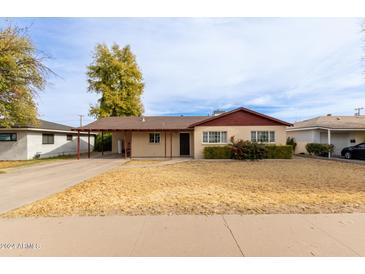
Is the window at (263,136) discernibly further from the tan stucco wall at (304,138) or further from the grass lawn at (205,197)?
the grass lawn at (205,197)

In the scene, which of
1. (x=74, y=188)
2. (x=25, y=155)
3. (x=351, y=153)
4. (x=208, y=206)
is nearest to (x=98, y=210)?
(x=208, y=206)

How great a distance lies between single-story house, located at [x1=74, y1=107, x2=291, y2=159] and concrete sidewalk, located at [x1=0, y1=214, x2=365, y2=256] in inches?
527

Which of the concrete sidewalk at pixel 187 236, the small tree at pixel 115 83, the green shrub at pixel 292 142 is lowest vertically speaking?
the concrete sidewalk at pixel 187 236

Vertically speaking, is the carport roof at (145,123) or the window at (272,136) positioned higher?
the carport roof at (145,123)

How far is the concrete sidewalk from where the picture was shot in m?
3.37

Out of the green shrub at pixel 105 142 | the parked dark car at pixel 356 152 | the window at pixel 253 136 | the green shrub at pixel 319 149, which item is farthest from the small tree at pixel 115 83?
the parked dark car at pixel 356 152

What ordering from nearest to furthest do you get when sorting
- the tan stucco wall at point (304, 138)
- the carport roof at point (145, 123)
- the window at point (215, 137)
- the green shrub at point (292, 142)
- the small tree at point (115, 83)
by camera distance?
1. the window at point (215, 137)
2. the carport roof at point (145, 123)
3. the tan stucco wall at point (304, 138)
4. the green shrub at point (292, 142)
5. the small tree at point (115, 83)

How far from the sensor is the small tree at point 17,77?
12.9 metres

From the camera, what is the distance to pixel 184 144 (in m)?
20.2

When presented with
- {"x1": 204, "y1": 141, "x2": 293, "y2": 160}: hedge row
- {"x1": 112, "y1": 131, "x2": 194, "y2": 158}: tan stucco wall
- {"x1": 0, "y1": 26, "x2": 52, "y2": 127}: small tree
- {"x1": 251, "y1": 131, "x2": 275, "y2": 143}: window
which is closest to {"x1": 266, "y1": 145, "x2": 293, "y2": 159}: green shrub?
{"x1": 204, "y1": 141, "x2": 293, "y2": 160}: hedge row

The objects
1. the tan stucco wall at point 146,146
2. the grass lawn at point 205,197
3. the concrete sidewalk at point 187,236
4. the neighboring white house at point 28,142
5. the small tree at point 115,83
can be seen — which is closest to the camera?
the concrete sidewalk at point 187,236

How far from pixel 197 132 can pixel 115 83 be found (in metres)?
20.0

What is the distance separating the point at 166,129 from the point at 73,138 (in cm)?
1309

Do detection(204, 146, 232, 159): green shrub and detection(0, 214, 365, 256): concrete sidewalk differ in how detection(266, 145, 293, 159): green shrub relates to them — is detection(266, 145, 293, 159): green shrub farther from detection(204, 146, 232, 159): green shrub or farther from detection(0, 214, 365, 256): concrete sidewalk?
detection(0, 214, 365, 256): concrete sidewalk
